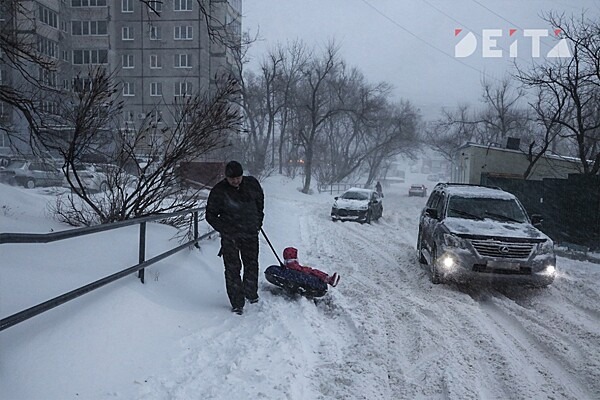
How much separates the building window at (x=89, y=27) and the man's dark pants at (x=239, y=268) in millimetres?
14497

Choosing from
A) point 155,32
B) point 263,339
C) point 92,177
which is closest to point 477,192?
point 263,339

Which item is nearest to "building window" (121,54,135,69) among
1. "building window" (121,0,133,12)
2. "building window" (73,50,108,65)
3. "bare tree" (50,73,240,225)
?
"building window" (73,50,108,65)

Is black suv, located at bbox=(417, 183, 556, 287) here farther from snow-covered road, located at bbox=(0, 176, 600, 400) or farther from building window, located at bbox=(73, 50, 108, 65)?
building window, located at bbox=(73, 50, 108, 65)

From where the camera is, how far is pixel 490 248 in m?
7.64

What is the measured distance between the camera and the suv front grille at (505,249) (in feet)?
24.9

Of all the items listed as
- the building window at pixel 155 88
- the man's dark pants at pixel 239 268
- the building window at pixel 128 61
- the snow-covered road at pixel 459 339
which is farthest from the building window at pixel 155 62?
the man's dark pants at pixel 239 268

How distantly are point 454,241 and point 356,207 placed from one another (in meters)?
12.7

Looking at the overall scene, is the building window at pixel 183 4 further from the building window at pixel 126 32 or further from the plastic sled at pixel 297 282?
the plastic sled at pixel 297 282

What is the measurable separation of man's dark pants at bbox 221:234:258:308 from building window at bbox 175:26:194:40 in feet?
49.3

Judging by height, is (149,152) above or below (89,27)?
below

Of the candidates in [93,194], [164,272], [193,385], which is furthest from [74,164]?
[193,385]

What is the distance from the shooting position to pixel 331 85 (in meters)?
49.3

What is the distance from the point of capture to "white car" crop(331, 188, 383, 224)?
2050 cm

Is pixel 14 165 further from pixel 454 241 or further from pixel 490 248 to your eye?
pixel 490 248
